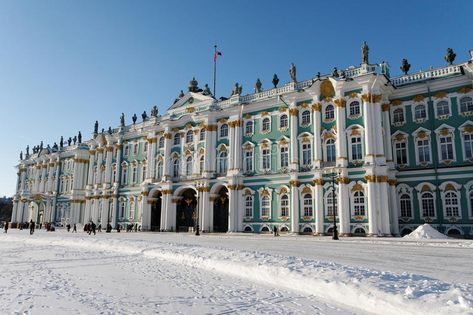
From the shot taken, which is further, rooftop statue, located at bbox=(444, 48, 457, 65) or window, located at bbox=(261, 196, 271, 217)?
window, located at bbox=(261, 196, 271, 217)

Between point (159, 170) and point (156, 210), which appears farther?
point (156, 210)

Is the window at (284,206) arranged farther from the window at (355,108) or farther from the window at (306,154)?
the window at (355,108)

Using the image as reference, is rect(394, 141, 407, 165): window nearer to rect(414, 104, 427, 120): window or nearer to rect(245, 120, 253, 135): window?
rect(414, 104, 427, 120): window

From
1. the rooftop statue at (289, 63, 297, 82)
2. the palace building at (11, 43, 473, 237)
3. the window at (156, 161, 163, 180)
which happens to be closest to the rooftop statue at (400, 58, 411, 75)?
the palace building at (11, 43, 473, 237)

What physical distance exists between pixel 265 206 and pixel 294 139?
302 inches

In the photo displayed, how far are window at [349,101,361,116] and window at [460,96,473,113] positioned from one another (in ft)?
28.1

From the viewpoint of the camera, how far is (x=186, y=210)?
1900 inches

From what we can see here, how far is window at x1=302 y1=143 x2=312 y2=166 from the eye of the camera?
125 feet

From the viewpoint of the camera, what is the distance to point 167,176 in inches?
1891

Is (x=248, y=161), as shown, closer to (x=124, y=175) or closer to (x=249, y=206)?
(x=249, y=206)

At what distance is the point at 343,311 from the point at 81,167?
207 feet

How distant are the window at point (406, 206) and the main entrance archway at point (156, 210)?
29.9 meters

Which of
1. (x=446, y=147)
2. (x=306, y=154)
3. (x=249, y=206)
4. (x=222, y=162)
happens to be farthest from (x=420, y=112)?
(x=222, y=162)

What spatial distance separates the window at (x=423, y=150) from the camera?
34.3m
